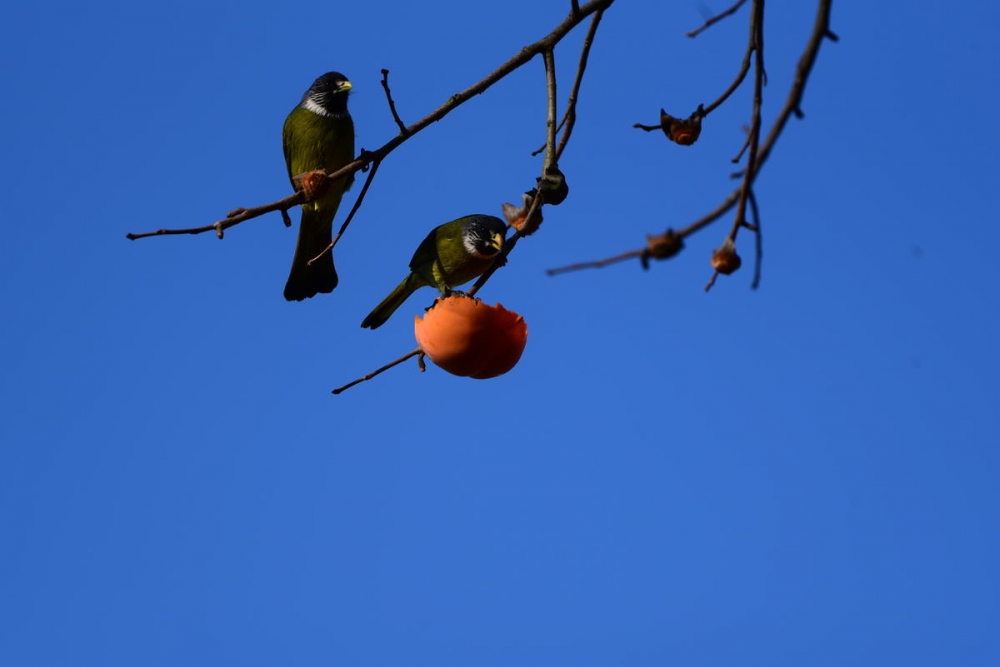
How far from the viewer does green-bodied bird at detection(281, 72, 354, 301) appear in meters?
5.24

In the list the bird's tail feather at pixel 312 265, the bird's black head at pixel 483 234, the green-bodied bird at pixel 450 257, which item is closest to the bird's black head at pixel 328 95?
the bird's tail feather at pixel 312 265

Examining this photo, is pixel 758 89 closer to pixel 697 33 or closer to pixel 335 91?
pixel 697 33

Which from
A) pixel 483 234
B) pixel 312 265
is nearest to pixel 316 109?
pixel 312 265

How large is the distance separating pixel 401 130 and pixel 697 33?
2.68ft

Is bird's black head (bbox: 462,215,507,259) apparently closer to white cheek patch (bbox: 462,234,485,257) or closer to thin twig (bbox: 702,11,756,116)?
white cheek patch (bbox: 462,234,485,257)

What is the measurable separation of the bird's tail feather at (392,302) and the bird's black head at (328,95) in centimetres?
121

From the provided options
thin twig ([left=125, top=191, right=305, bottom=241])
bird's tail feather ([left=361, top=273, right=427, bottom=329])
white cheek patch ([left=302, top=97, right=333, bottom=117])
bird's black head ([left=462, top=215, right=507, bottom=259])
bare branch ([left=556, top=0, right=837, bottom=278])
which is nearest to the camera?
bare branch ([left=556, top=0, right=837, bottom=278])

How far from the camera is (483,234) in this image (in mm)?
4793

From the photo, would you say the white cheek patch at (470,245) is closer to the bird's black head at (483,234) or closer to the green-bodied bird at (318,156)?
the bird's black head at (483,234)

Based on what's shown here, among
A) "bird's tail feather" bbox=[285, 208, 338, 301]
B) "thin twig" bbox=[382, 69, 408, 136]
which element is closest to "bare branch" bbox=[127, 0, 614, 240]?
"thin twig" bbox=[382, 69, 408, 136]

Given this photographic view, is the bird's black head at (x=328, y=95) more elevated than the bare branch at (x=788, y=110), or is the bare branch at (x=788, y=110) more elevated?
the bird's black head at (x=328, y=95)

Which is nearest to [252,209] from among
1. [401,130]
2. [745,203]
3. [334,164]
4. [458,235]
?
[401,130]

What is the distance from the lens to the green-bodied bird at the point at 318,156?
524 cm

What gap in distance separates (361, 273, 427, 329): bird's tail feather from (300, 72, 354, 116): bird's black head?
3.96ft
